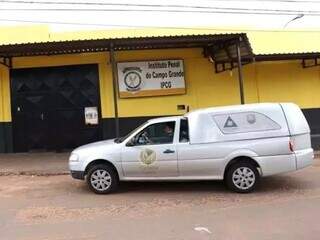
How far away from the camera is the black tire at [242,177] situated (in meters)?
12.1

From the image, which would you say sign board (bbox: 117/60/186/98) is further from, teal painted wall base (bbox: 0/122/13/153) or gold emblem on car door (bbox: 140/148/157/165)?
gold emblem on car door (bbox: 140/148/157/165)

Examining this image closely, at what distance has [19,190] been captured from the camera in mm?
13359

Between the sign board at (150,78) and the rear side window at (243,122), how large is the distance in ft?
27.4

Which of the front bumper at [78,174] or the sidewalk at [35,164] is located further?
the sidewalk at [35,164]

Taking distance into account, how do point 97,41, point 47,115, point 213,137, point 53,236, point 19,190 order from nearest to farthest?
point 53,236, point 213,137, point 19,190, point 97,41, point 47,115

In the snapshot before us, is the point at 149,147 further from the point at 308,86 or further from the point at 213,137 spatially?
the point at 308,86

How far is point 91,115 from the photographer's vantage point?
67.5 feet

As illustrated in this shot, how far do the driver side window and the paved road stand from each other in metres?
1.08

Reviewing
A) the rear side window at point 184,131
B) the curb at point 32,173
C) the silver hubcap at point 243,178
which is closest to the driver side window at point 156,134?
the rear side window at point 184,131

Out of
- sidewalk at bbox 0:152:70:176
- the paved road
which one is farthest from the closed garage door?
the paved road

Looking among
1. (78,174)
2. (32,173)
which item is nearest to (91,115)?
(32,173)

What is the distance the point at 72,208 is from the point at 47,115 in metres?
9.92

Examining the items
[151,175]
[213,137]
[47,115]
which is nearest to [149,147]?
[151,175]

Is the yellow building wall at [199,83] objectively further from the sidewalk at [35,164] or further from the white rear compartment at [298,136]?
the white rear compartment at [298,136]
